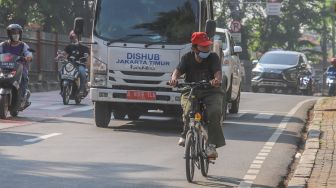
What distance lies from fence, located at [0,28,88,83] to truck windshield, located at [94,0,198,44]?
509 inches

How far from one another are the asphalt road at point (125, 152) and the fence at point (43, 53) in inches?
373

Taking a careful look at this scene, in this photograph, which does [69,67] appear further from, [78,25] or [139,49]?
[139,49]

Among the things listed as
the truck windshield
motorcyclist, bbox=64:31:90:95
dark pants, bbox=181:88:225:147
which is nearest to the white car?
the truck windshield

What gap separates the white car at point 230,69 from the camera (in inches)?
686

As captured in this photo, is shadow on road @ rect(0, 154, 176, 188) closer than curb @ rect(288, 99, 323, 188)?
Yes

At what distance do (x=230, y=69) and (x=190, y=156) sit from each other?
898 cm

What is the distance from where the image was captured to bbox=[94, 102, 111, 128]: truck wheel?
48.8 ft

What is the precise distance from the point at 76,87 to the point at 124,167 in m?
10.2

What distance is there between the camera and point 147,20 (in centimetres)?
1473

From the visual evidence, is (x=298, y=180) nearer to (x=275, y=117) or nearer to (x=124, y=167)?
(x=124, y=167)

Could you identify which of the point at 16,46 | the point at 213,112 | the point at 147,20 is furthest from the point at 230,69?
the point at 213,112

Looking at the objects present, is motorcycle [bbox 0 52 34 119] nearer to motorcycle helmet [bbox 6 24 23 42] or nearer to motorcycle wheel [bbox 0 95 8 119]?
motorcycle wheel [bbox 0 95 8 119]

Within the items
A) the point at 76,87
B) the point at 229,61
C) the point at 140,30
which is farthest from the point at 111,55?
the point at 76,87

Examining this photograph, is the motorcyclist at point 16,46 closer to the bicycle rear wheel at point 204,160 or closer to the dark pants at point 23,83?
the dark pants at point 23,83
